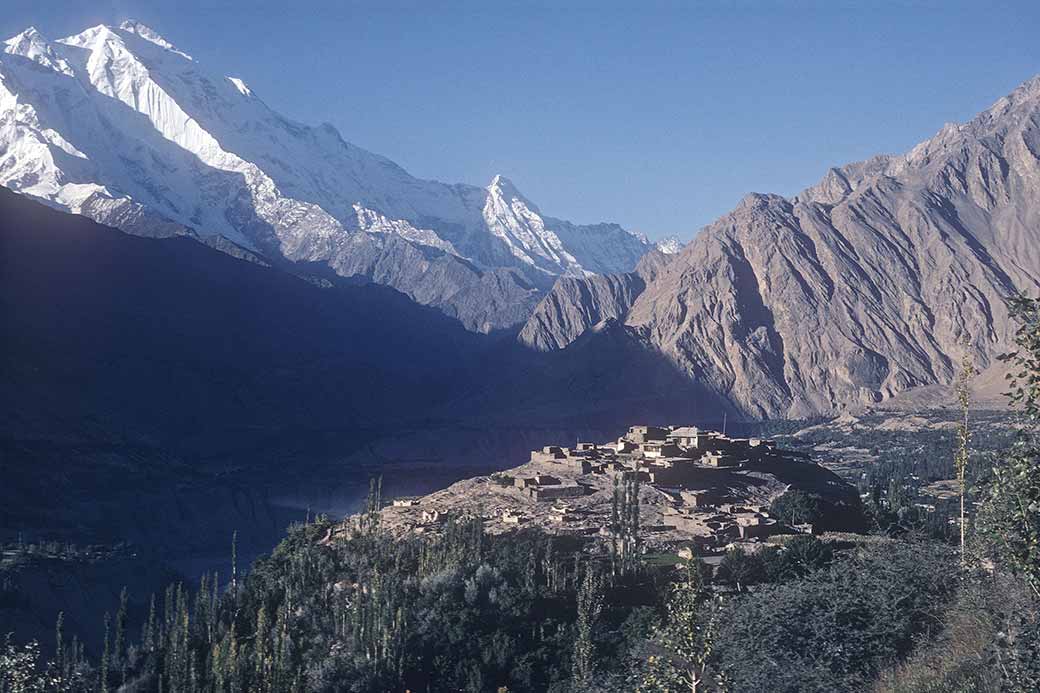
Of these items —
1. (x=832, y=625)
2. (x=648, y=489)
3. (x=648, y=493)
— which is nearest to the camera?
(x=832, y=625)

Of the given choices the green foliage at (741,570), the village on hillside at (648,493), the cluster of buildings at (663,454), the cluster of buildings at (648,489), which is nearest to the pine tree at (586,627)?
the green foliage at (741,570)

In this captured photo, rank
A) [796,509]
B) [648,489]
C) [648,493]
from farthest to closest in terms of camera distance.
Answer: [648,489] < [648,493] < [796,509]

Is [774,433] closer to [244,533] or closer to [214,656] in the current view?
[244,533]

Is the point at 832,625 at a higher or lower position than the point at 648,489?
lower

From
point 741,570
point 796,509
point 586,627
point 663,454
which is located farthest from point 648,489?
point 586,627

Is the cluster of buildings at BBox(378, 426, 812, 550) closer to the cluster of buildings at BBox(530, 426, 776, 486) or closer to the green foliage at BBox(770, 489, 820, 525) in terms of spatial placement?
the cluster of buildings at BBox(530, 426, 776, 486)

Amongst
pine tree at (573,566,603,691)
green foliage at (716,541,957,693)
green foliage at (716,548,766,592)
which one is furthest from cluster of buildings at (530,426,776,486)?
green foliage at (716,541,957,693)

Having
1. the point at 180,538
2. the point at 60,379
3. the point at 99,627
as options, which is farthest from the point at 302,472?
the point at 99,627

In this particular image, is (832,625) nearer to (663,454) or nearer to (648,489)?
(648,489)

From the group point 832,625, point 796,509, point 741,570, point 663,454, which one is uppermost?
point 663,454
